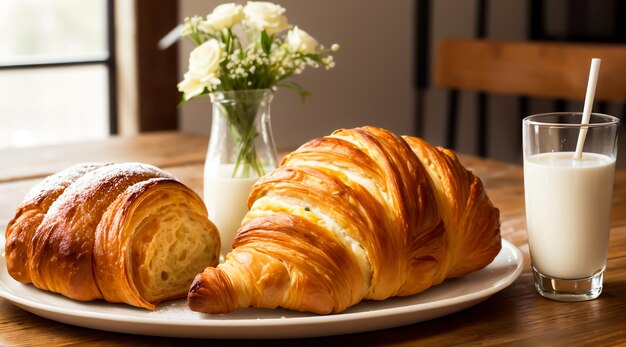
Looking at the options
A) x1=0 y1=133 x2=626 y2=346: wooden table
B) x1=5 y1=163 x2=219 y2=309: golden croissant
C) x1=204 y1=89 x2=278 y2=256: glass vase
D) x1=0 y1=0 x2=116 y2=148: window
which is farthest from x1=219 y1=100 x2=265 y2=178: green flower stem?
x1=0 y1=0 x2=116 y2=148: window

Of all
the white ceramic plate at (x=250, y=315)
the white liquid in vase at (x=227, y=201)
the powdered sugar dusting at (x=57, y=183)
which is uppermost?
the powdered sugar dusting at (x=57, y=183)

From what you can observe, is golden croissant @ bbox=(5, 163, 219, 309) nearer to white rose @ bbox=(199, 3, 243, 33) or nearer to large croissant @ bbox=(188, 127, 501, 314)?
large croissant @ bbox=(188, 127, 501, 314)

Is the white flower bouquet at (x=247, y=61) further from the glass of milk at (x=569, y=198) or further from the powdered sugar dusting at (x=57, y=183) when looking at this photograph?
the glass of milk at (x=569, y=198)

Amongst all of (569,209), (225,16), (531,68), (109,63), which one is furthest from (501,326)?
(109,63)

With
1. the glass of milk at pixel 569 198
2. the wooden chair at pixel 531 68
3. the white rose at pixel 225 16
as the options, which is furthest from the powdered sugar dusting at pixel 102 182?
the wooden chair at pixel 531 68

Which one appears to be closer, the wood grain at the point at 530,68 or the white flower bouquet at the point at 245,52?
the white flower bouquet at the point at 245,52

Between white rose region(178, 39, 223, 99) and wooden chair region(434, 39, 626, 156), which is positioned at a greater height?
white rose region(178, 39, 223, 99)

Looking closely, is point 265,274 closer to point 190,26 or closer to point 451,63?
point 190,26
